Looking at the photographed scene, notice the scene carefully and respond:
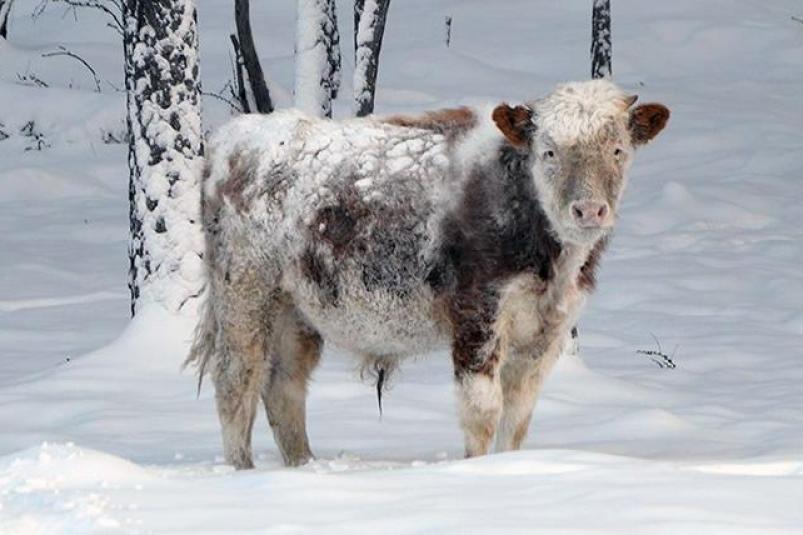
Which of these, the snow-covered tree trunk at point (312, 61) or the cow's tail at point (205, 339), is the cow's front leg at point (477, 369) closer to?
the cow's tail at point (205, 339)

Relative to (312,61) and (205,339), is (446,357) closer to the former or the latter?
(312,61)

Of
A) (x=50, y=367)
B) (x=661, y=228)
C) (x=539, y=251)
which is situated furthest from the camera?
(x=661, y=228)

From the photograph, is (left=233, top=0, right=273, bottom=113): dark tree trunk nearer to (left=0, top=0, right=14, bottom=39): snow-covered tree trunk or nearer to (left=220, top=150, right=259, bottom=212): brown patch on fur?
(left=0, top=0, right=14, bottom=39): snow-covered tree trunk

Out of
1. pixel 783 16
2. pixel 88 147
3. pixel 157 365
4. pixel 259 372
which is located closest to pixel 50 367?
pixel 157 365

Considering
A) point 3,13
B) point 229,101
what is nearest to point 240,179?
point 229,101

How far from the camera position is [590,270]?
8.20 meters

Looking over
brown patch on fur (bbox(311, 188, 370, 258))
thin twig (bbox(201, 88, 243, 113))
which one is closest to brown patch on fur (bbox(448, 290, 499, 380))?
brown patch on fur (bbox(311, 188, 370, 258))

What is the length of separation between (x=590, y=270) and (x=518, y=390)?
64 centimetres

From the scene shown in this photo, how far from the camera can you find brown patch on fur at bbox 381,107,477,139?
844 cm

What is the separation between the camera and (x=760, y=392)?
11055 millimetres

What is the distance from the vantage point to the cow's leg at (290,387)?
8.75m

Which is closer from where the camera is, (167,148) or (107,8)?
(167,148)

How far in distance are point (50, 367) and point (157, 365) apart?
116 cm

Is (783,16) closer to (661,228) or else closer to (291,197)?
(661,228)
